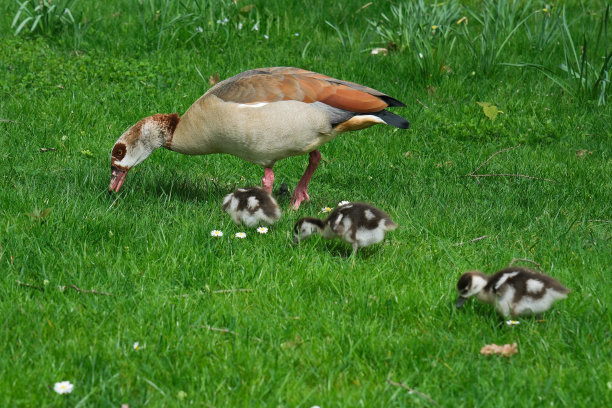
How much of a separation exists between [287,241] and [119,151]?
1973 millimetres

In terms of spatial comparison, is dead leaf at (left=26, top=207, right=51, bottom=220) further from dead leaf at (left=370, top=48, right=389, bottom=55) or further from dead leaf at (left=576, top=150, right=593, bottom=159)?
dead leaf at (left=370, top=48, right=389, bottom=55)

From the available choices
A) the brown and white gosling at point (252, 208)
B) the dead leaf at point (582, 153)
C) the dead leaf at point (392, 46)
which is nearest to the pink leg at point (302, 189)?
the brown and white gosling at point (252, 208)

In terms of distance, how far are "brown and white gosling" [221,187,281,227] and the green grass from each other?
112mm

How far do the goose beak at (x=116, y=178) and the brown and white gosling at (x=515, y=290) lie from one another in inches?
130

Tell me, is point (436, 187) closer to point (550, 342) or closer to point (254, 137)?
point (254, 137)

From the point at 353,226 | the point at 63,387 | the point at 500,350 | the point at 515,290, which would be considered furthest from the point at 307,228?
the point at 63,387

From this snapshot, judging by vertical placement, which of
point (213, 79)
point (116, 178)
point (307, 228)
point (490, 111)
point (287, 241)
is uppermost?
point (307, 228)

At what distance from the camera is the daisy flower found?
11.4 ft

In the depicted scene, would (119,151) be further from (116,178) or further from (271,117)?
(271,117)

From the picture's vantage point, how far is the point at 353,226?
16.5 ft

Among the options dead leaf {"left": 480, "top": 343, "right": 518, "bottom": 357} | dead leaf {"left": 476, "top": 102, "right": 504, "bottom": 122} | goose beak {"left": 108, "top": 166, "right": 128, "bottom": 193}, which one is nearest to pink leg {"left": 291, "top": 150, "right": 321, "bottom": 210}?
goose beak {"left": 108, "top": 166, "right": 128, "bottom": 193}

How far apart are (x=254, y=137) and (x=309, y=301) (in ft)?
6.48

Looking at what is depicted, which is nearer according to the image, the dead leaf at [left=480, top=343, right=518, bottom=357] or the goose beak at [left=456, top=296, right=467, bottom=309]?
the dead leaf at [left=480, top=343, right=518, bottom=357]

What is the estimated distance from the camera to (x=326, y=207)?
643 cm
